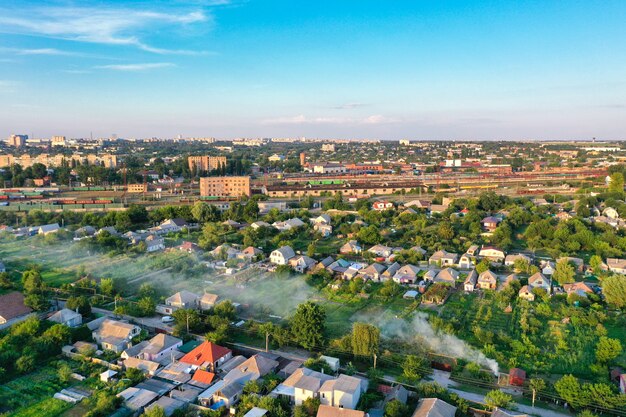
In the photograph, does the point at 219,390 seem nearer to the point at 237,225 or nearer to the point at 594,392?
the point at 594,392

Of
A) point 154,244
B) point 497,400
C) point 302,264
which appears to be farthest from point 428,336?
point 154,244

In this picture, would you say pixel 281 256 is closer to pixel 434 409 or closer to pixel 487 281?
pixel 487 281

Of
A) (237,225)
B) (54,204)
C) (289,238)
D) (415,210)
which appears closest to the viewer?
(289,238)

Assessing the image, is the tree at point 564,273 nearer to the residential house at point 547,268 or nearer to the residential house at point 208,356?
the residential house at point 547,268

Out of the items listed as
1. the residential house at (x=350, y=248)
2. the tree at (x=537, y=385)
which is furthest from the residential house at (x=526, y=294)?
the residential house at (x=350, y=248)

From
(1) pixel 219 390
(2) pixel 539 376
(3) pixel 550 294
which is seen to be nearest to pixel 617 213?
(3) pixel 550 294

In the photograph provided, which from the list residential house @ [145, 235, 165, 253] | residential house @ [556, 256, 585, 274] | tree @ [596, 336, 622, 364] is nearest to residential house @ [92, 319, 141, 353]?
residential house @ [145, 235, 165, 253]

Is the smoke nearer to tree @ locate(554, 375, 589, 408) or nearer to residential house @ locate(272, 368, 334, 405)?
tree @ locate(554, 375, 589, 408)
